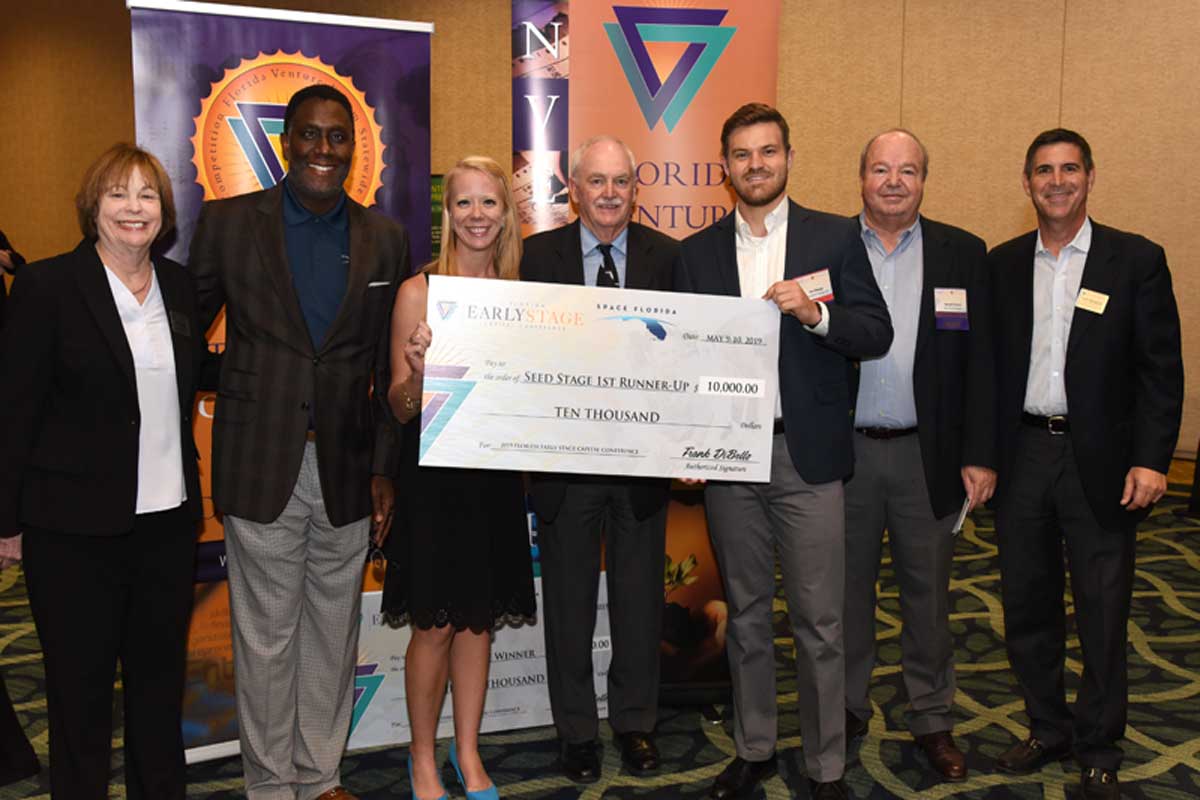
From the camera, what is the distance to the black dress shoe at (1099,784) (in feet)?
9.29

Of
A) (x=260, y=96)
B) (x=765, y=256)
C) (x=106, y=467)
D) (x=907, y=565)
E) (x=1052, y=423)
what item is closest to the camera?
(x=106, y=467)

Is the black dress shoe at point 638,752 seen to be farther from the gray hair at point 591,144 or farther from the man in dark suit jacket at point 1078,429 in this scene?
the gray hair at point 591,144

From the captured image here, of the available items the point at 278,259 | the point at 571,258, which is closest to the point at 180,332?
the point at 278,259

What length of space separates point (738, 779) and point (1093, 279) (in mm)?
1778

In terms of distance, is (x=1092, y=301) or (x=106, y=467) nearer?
(x=106, y=467)

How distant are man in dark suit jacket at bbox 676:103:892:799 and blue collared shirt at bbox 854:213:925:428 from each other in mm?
165

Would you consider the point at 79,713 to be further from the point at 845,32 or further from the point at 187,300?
the point at 845,32

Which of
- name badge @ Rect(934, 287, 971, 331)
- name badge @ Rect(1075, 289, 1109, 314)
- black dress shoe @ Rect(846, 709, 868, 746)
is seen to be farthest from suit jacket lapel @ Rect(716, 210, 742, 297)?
black dress shoe @ Rect(846, 709, 868, 746)

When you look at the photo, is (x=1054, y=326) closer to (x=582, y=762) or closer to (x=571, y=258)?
(x=571, y=258)

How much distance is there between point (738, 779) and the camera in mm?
2883

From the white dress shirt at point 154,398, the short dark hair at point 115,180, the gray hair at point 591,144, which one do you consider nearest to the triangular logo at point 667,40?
the gray hair at point 591,144

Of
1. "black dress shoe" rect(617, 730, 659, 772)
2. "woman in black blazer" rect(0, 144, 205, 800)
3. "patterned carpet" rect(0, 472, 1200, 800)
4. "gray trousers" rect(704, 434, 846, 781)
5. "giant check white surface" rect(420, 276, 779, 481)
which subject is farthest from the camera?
"black dress shoe" rect(617, 730, 659, 772)

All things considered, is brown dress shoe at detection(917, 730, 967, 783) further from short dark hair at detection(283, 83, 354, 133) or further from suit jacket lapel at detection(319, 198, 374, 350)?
short dark hair at detection(283, 83, 354, 133)

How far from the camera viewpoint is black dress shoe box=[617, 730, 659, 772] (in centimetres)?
304
